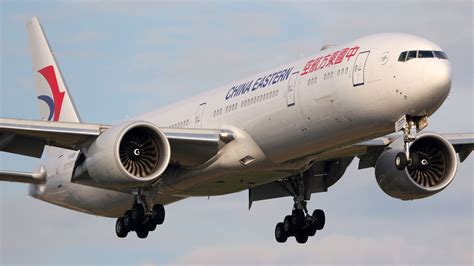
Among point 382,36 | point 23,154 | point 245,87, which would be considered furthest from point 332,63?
point 23,154

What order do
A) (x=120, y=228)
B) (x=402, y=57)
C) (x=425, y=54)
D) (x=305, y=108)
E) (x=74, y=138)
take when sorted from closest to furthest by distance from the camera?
1. (x=425, y=54)
2. (x=402, y=57)
3. (x=305, y=108)
4. (x=74, y=138)
5. (x=120, y=228)

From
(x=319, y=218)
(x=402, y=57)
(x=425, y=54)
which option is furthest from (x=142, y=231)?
(x=425, y=54)

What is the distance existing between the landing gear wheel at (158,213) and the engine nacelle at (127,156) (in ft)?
10.5

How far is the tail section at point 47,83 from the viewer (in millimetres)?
55281

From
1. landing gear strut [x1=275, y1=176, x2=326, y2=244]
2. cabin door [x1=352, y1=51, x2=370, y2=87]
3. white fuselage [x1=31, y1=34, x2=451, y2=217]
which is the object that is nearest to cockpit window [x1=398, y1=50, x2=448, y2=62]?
white fuselage [x1=31, y1=34, x2=451, y2=217]

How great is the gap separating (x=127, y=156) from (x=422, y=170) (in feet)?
35.3

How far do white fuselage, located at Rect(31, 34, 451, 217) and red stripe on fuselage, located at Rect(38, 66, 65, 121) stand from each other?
8153mm

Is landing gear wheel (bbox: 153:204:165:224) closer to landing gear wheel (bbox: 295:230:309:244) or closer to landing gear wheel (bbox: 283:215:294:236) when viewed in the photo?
landing gear wheel (bbox: 283:215:294:236)

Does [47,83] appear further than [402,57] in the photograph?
Yes

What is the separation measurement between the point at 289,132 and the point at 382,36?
4.08 m

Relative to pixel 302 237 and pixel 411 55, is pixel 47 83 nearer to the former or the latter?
pixel 302 237

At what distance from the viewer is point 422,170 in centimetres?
4775

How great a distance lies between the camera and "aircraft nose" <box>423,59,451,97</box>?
39.2 m

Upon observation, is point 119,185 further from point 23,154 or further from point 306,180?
point 306,180
